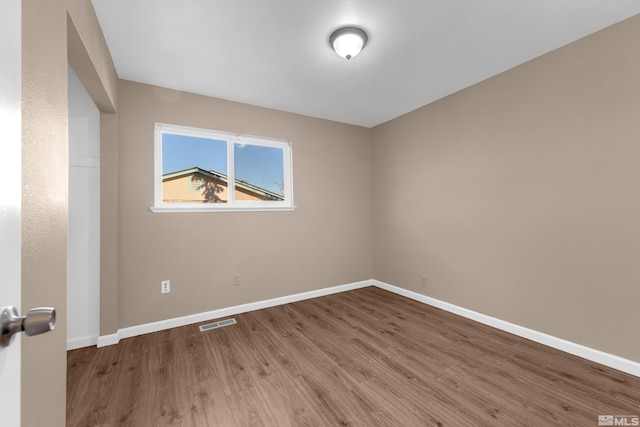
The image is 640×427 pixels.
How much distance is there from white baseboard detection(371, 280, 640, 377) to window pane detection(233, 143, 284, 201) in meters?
2.39

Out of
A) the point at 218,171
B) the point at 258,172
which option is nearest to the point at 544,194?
the point at 258,172

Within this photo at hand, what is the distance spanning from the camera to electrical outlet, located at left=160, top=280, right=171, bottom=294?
2756mm

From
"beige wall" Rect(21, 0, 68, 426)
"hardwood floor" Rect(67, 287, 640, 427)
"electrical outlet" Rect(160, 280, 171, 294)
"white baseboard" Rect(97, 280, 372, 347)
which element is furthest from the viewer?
"electrical outlet" Rect(160, 280, 171, 294)

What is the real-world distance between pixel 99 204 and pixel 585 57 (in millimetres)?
4319

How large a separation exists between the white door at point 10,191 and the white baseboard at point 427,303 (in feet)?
8.03

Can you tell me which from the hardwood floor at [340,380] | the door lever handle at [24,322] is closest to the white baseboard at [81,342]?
the hardwood floor at [340,380]

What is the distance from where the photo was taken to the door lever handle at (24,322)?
0.48 m

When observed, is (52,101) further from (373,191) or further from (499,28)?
(373,191)

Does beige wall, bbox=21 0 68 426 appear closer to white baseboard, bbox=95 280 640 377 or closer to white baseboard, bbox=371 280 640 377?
white baseboard, bbox=95 280 640 377

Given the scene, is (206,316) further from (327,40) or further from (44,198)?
(327,40)

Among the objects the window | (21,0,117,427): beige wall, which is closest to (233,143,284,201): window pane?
the window

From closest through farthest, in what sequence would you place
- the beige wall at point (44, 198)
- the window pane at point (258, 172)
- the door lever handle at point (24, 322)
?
the door lever handle at point (24, 322) < the beige wall at point (44, 198) < the window pane at point (258, 172)

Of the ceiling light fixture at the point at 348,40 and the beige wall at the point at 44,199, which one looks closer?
the beige wall at the point at 44,199

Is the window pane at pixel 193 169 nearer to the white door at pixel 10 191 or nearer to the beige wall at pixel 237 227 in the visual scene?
the beige wall at pixel 237 227
